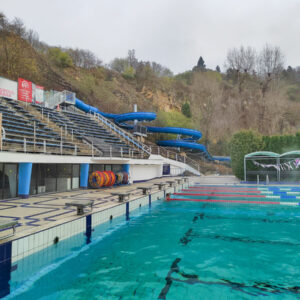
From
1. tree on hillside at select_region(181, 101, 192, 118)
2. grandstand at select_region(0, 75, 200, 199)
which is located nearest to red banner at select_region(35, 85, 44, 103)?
grandstand at select_region(0, 75, 200, 199)

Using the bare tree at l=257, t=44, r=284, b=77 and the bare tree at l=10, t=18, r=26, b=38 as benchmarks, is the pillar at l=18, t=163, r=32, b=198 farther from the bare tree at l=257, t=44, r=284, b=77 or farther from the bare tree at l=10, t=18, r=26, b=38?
the bare tree at l=257, t=44, r=284, b=77

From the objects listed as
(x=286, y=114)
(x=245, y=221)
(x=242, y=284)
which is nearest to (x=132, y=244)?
(x=242, y=284)

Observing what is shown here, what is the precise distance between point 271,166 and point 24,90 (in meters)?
22.3

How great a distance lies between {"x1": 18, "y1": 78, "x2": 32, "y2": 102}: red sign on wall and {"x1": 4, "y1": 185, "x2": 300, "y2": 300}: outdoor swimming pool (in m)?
16.9

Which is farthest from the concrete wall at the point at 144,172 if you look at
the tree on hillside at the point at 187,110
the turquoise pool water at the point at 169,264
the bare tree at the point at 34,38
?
the bare tree at the point at 34,38

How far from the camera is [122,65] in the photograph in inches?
2589

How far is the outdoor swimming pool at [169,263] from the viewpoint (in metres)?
3.69

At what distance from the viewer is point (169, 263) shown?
4789 millimetres

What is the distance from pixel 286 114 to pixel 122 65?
42.8 meters

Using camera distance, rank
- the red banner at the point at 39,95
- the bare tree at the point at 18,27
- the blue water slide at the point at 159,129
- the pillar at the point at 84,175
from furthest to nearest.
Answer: the bare tree at the point at 18,27 < the blue water slide at the point at 159,129 < the red banner at the point at 39,95 < the pillar at the point at 84,175

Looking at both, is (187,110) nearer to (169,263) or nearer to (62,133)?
(62,133)

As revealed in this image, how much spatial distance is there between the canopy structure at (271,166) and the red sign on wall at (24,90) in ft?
63.5

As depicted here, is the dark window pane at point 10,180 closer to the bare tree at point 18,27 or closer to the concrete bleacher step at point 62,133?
the concrete bleacher step at point 62,133

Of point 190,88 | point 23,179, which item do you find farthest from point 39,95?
point 190,88
